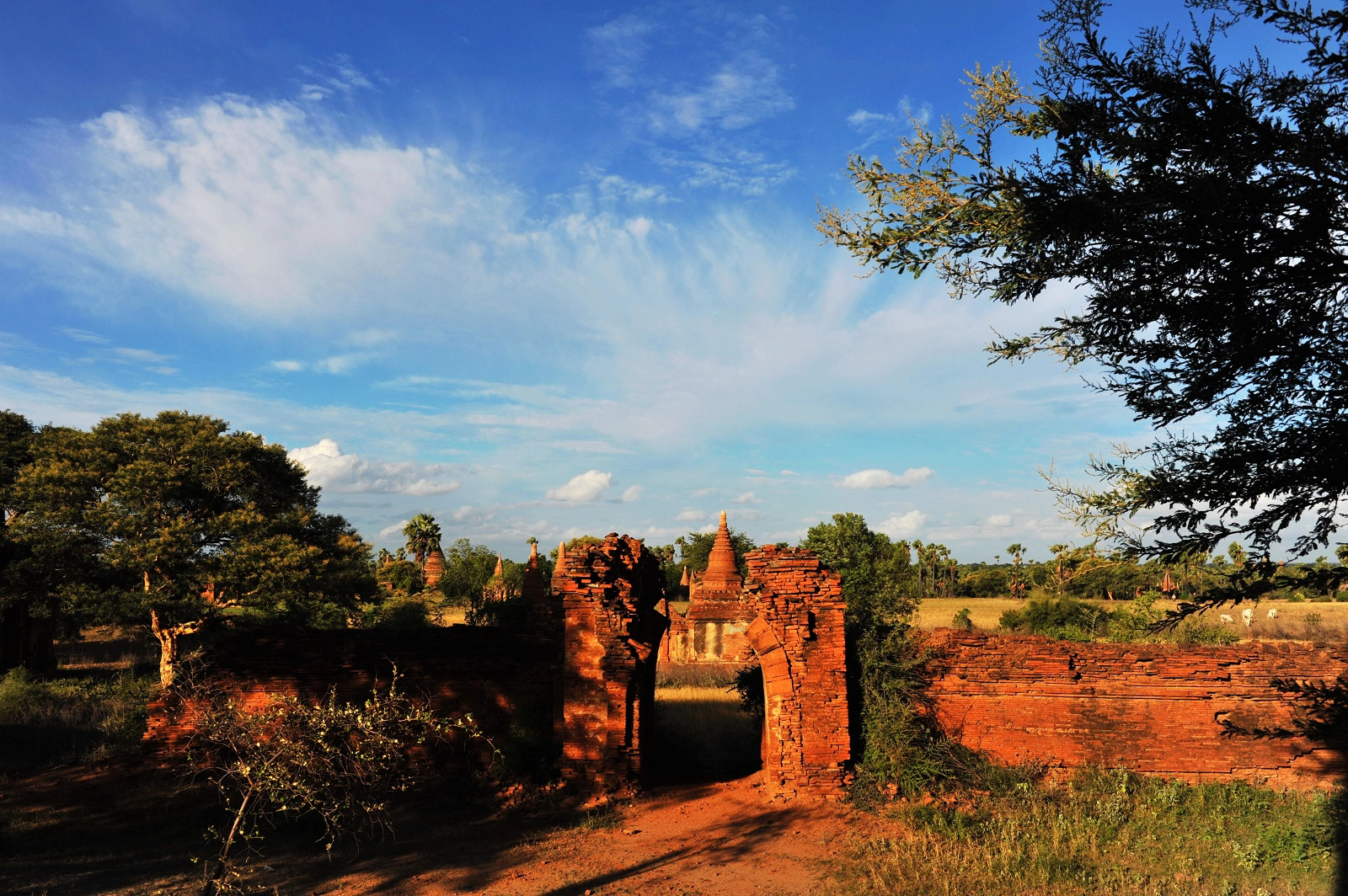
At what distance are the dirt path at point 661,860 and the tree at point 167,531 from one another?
45.1 ft

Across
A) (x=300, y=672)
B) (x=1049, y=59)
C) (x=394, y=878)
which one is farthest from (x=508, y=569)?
(x=1049, y=59)

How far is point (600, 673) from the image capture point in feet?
39.8

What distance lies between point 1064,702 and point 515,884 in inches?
339

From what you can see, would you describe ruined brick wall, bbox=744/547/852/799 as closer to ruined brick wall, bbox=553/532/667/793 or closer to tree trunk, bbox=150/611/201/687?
ruined brick wall, bbox=553/532/667/793

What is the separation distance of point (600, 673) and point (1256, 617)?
135ft

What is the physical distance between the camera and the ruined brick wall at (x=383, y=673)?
12.8 m

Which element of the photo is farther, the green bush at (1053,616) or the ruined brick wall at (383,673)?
the green bush at (1053,616)

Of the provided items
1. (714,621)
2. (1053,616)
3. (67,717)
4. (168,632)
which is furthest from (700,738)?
(1053,616)

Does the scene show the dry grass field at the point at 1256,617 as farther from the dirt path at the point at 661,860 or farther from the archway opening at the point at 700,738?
the dirt path at the point at 661,860

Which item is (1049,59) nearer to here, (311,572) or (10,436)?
(311,572)

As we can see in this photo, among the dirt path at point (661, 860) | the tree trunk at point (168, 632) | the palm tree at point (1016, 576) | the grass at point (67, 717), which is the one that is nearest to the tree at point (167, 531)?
the tree trunk at point (168, 632)

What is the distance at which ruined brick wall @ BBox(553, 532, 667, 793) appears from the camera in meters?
12.0

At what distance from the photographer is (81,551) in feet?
71.4

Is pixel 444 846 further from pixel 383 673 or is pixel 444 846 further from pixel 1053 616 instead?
pixel 1053 616
